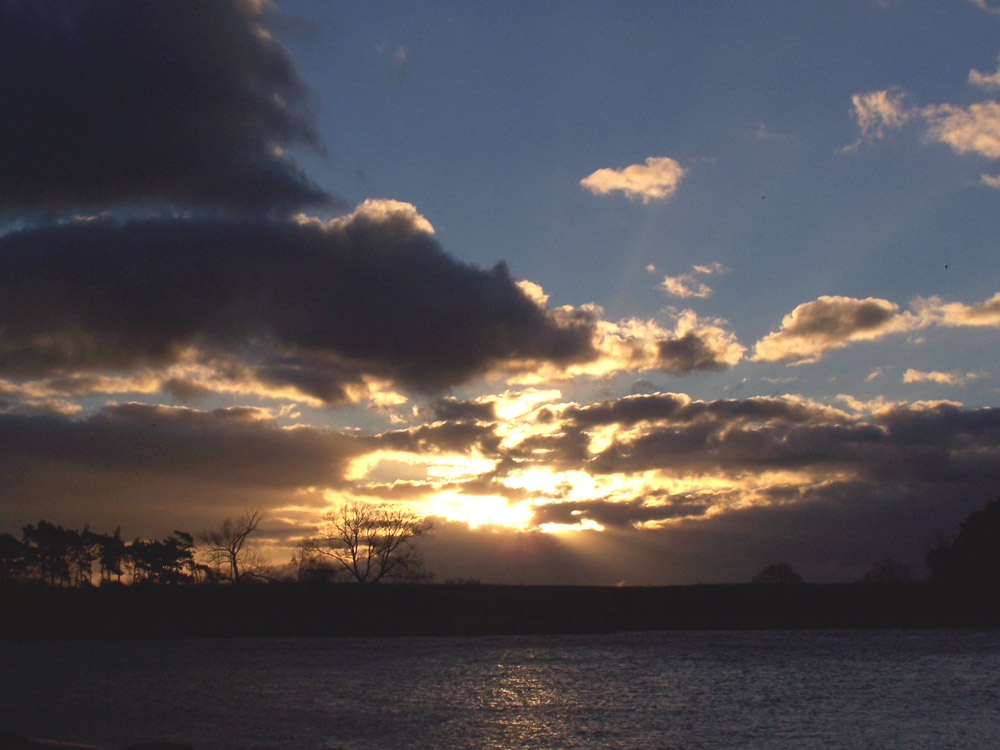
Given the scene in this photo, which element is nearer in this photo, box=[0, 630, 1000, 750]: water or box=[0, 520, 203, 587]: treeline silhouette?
box=[0, 630, 1000, 750]: water

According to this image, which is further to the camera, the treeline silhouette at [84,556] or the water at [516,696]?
the treeline silhouette at [84,556]

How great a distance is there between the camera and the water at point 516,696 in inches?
1067

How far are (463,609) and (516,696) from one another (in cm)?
5698

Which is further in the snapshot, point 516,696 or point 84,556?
point 84,556

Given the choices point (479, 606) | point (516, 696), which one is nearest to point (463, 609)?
point (479, 606)

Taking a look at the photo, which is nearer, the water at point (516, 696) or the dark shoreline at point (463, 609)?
the water at point (516, 696)

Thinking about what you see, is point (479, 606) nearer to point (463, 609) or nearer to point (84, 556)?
point (463, 609)

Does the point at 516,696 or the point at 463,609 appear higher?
the point at 516,696

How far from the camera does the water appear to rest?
88.9 ft

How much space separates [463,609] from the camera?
92250mm

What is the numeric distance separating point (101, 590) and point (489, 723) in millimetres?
75391

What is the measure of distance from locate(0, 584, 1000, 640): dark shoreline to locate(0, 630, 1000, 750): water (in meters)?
19.8

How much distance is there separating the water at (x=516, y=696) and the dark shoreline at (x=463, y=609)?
19.8m

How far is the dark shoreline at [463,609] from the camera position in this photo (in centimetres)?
8519
